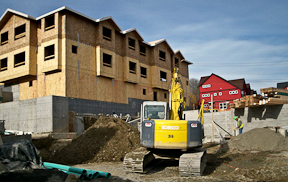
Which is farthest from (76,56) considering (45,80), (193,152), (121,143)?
(193,152)

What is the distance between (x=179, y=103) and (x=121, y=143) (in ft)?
16.5

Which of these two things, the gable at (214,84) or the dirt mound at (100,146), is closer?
the dirt mound at (100,146)

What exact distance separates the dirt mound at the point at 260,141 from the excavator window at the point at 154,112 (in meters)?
4.28

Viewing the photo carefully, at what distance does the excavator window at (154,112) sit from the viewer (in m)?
15.1

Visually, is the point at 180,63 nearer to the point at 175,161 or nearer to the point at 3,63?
the point at 3,63

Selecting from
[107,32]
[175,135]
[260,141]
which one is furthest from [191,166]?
[107,32]

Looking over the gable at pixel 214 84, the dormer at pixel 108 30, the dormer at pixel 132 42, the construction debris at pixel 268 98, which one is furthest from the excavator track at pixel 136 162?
the gable at pixel 214 84

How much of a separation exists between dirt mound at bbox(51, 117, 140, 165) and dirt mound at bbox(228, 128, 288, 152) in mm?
5813

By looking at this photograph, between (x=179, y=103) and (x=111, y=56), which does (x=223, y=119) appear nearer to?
(x=179, y=103)

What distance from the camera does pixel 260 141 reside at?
1421cm

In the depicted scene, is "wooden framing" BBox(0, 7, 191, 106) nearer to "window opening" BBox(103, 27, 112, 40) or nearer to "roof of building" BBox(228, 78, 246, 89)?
"window opening" BBox(103, 27, 112, 40)

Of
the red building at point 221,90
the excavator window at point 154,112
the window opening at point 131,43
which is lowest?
the excavator window at point 154,112

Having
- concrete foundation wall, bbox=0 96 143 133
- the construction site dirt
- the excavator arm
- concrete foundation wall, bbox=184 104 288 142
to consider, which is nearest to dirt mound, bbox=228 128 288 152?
the construction site dirt

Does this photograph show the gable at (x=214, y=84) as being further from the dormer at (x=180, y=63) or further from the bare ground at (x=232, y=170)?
the bare ground at (x=232, y=170)
